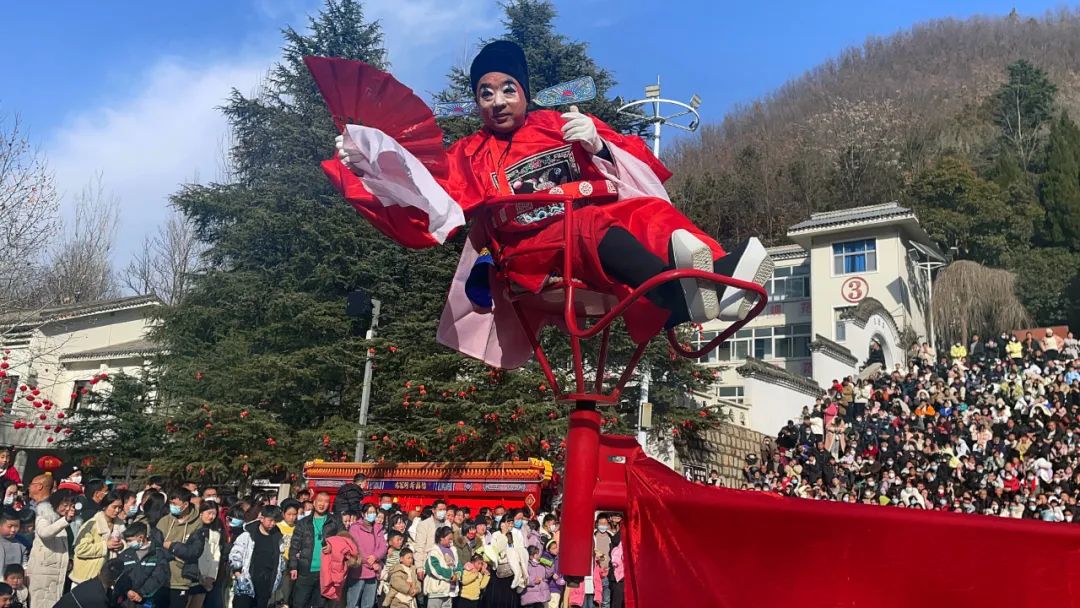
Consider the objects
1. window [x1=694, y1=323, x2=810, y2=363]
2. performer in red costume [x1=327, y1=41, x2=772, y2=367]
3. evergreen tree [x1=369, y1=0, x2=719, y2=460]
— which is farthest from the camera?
window [x1=694, y1=323, x2=810, y2=363]

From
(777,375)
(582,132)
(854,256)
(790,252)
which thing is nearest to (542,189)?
(582,132)

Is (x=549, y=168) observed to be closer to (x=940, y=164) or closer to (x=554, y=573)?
(x=554, y=573)

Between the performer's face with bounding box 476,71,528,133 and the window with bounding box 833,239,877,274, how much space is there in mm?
29761

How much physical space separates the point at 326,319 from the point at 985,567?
1837 cm

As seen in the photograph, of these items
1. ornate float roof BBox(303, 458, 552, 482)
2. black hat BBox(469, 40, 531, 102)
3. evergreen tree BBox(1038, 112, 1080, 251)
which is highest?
evergreen tree BBox(1038, 112, 1080, 251)

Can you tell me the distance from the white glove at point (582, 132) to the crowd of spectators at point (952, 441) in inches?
392

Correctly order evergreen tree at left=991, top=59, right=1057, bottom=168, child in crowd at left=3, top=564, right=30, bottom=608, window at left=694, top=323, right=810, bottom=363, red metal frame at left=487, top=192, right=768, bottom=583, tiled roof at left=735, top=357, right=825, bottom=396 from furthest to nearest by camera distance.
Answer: evergreen tree at left=991, top=59, right=1057, bottom=168, window at left=694, top=323, right=810, bottom=363, tiled roof at left=735, top=357, right=825, bottom=396, child in crowd at left=3, top=564, right=30, bottom=608, red metal frame at left=487, top=192, right=768, bottom=583

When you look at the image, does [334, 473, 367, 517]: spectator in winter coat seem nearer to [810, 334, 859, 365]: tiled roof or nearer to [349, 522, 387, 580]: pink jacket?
[349, 522, 387, 580]: pink jacket

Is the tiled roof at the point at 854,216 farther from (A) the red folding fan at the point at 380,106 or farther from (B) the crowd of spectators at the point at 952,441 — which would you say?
(A) the red folding fan at the point at 380,106

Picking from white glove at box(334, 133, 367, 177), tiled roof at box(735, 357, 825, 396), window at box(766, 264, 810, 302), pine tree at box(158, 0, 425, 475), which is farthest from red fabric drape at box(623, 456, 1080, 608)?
window at box(766, 264, 810, 302)


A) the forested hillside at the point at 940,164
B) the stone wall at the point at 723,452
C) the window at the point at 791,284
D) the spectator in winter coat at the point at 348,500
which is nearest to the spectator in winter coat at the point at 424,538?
the spectator in winter coat at the point at 348,500

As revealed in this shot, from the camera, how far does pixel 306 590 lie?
8.65 metres

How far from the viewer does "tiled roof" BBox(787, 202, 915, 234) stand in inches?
1228

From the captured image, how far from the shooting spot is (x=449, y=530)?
1012cm
